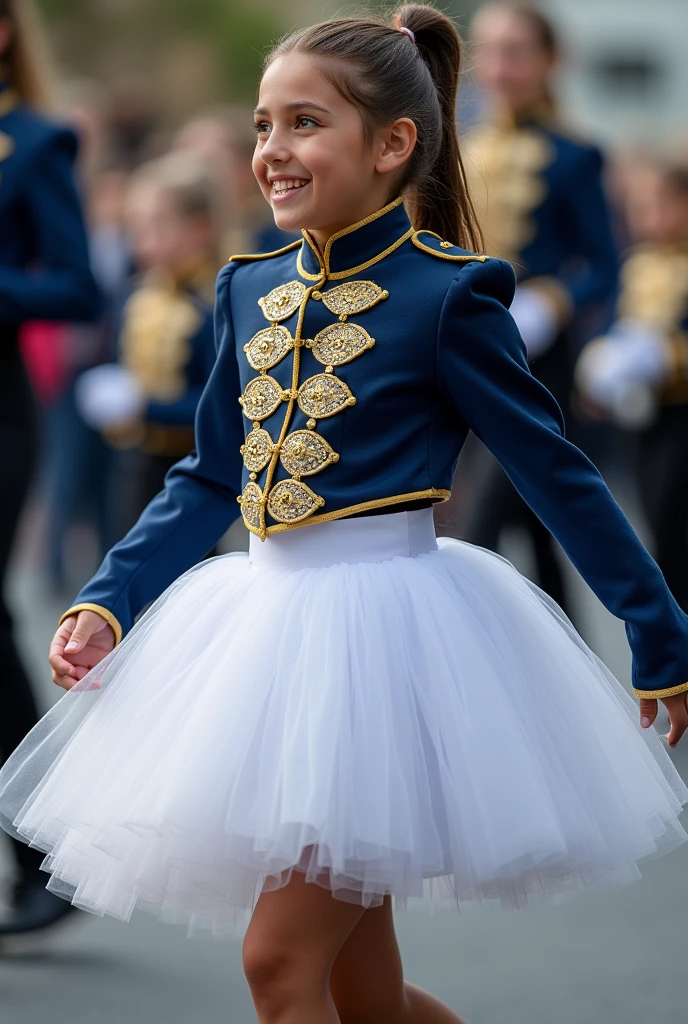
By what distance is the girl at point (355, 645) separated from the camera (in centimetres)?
253

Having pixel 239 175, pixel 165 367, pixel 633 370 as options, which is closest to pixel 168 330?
pixel 165 367

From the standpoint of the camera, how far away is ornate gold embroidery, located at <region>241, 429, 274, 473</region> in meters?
2.90

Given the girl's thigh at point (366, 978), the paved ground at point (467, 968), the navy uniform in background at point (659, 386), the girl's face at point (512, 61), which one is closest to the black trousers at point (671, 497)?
the navy uniform in background at point (659, 386)

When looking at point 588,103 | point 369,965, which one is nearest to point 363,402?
point 369,965

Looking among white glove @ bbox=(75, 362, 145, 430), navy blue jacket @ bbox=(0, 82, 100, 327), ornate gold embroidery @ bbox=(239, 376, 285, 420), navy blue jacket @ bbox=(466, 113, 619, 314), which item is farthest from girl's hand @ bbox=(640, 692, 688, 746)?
white glove @ bbox=(75, 362, 145, 430)

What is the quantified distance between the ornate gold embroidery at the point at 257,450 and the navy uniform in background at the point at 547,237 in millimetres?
3392

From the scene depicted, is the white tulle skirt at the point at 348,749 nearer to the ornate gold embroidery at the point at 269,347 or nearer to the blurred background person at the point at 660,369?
the ornate gold embroidery at the point at 269,347

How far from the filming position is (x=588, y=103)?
43.3 meters

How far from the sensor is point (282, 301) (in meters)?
2.97

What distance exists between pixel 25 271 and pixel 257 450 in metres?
1.57

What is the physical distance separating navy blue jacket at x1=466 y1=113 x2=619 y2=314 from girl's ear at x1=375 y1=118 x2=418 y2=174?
3603mm

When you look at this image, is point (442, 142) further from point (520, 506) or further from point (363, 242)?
point (520, 506)

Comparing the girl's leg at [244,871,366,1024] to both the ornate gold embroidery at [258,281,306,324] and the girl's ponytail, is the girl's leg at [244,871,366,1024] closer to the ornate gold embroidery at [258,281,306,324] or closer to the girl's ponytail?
the ornate gold embroidery at [258,281,306,324]

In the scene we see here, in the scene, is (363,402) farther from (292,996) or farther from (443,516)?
(292,996)
